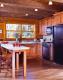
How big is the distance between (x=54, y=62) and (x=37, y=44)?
2.22 meters

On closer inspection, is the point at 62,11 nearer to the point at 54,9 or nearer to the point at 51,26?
the point at 54,9

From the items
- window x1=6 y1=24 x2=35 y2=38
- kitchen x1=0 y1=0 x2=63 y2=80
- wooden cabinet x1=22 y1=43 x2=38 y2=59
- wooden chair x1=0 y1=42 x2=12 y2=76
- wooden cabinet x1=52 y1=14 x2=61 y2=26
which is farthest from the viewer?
window x1=6 y1=24 x2=35 y2=38

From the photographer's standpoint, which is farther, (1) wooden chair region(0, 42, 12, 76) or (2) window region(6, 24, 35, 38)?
(2) window region(6, 24, 35, 38)

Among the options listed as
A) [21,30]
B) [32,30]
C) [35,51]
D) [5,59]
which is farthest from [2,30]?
[5,59]

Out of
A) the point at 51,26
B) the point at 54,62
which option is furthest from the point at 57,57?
the point at 51,26

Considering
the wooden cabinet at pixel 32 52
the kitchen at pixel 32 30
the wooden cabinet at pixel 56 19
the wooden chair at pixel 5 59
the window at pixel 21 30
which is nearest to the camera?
the wooden chair at pixel 5 59

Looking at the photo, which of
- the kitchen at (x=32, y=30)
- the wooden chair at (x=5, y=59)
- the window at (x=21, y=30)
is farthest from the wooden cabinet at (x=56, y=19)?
the wooden chair at (x=5, y=59)

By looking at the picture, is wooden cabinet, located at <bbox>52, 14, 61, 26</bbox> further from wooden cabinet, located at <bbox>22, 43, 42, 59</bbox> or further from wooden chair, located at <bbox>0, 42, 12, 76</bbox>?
wooden chair, located at <bbox>0, 42, 12, 76</bbox>

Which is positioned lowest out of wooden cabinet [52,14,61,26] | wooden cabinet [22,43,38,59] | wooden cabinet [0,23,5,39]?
wooden cabinet [22,43,38,59]

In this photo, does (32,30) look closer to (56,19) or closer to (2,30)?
(2,30)

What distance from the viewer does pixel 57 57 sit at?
8.22 m

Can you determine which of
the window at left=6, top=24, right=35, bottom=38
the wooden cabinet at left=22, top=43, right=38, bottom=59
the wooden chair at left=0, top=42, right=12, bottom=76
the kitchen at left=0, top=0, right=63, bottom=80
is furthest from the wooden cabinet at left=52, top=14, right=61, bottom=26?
the wooden chair at left=0, top=42, right=12, bottom=76

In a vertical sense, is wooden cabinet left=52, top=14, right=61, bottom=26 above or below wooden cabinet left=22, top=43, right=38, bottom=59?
above

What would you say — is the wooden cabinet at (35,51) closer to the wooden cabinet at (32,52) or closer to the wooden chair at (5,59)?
the wooden cabinet at (32,52)
